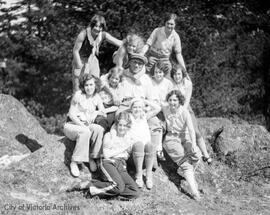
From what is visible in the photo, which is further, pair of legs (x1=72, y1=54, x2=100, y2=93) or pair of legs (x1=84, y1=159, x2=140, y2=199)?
pair of legs (x1=72, y1=54, x2=100, y2=93)

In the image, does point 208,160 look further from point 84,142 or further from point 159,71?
point 84,142

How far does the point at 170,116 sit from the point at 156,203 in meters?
1.37

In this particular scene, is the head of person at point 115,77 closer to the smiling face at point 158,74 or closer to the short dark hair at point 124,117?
the smiling face at point 158,74

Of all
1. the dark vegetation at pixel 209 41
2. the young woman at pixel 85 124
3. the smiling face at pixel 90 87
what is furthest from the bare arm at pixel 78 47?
the dark vegetation at pixel 209 41

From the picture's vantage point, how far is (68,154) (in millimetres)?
6500

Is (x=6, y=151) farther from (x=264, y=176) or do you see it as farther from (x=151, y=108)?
(x=264, y=176)

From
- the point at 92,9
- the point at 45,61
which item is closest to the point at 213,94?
the point at 92,9

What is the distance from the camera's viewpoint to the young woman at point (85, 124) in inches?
239

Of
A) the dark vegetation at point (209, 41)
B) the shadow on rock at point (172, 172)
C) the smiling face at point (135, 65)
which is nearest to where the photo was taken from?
the smiling face at point (135, 65)

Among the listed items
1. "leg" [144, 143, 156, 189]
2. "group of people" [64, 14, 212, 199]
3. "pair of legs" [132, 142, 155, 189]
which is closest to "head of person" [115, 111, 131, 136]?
"group of people" [64, 14, 212, 199]

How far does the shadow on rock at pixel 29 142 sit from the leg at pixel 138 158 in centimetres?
346

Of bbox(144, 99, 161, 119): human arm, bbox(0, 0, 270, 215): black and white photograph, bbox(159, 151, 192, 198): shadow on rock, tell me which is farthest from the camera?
bbox(159, 151, 192, 198): shadow on rock

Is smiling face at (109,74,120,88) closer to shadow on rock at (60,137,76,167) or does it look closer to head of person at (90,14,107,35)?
head of person at (90,14,107,35)

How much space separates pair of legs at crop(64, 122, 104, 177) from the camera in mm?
6062
